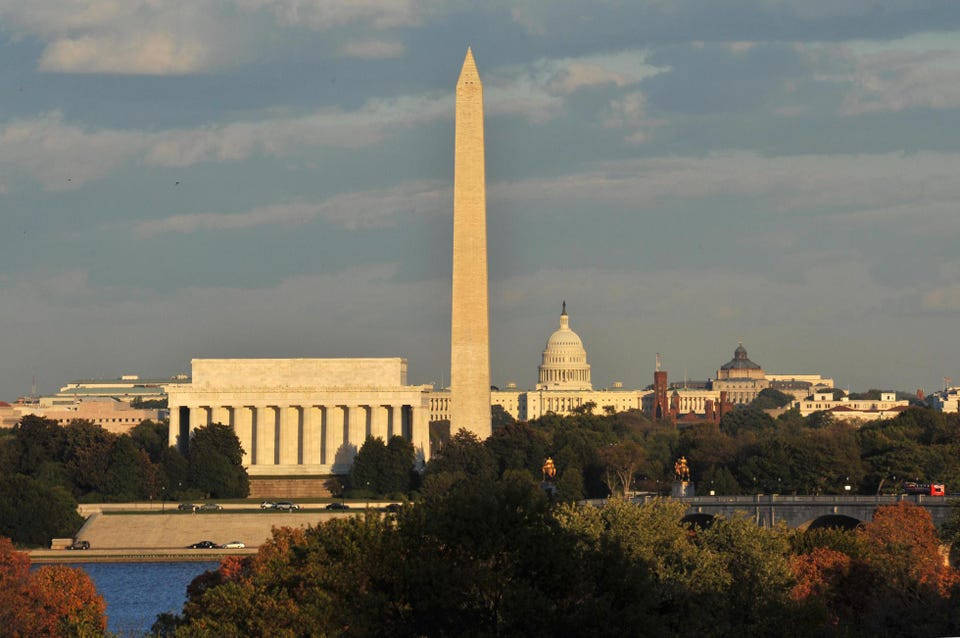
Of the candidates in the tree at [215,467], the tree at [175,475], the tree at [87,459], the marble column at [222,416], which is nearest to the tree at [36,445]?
the tree at [87,459]

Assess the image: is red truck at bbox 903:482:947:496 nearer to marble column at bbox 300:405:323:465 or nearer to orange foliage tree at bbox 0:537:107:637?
marble column at bbox 300:405:323:465

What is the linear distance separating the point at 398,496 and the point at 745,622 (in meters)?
84.6

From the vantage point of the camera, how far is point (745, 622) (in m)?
57.9

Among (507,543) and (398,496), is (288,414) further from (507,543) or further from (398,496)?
(507,543)

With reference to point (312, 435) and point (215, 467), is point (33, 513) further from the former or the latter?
point (312, 435)

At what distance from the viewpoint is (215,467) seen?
144 meters

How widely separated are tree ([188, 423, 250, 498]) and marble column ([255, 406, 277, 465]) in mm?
10556

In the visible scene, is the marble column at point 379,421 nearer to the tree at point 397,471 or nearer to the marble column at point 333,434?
the marble column at point 333,434

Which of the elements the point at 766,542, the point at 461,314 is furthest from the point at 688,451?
the point at 766,542

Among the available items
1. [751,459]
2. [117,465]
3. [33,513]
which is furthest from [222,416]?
[751,459]

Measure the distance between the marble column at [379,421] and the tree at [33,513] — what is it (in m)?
35.0

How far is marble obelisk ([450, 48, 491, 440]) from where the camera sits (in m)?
136

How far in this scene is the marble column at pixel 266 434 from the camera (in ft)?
522

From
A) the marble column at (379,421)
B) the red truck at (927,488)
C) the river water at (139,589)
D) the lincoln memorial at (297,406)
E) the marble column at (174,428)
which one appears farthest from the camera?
the marble column at (379,421)
